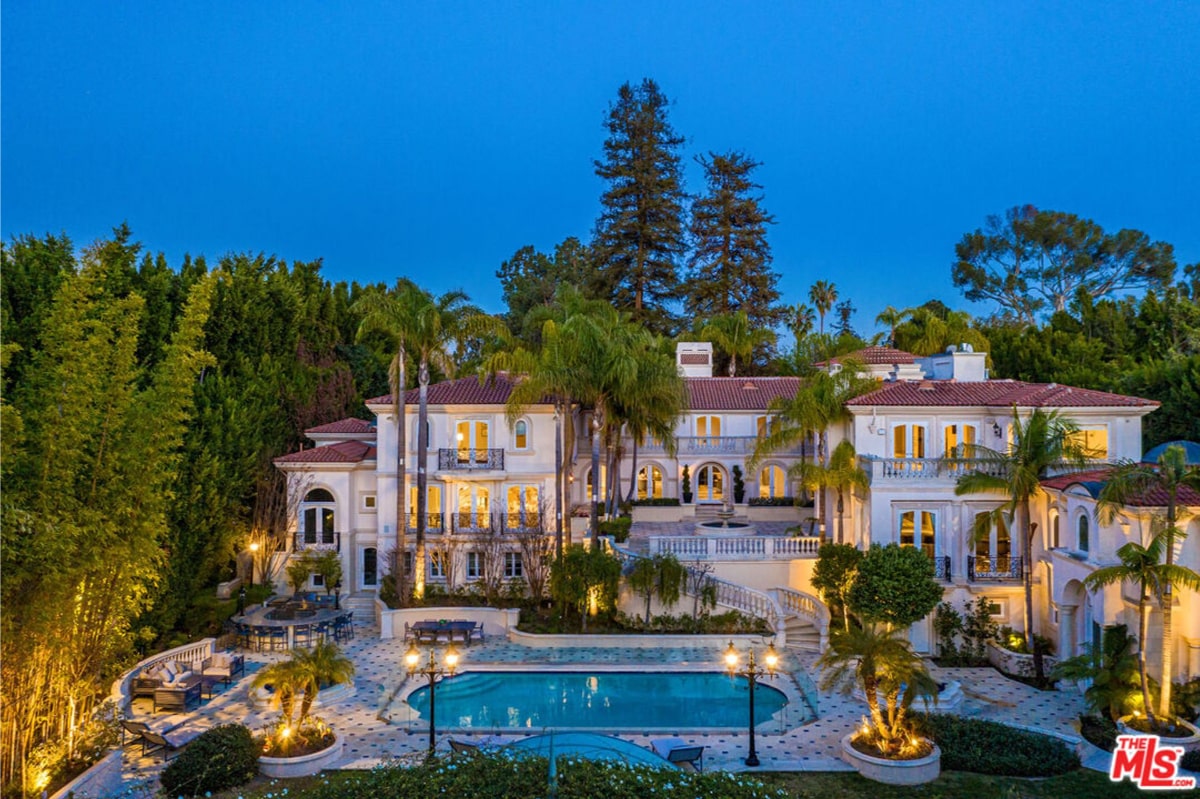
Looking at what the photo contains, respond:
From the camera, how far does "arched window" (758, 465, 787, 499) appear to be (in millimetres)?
36156

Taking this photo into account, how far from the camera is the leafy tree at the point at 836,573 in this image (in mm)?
23016

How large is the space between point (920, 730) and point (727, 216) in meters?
43.5

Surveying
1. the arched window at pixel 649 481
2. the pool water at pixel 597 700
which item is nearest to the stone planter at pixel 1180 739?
the pool water at pixel 597 700

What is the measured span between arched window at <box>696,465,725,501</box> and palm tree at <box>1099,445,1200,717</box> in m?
20.5

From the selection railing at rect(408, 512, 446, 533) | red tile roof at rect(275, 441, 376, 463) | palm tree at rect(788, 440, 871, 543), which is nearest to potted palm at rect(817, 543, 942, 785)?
palm tree at rect(788, 440, 871, 543)

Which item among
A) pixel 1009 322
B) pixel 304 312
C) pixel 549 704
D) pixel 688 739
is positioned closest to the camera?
pixel 688 739

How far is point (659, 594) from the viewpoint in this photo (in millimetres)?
24078

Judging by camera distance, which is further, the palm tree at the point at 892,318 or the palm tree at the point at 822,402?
the palm tree at the point at 892,318

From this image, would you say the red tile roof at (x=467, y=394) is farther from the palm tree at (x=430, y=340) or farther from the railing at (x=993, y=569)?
the railing at (x=993, y=569)

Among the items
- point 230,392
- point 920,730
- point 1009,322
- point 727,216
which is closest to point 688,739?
point 920,730

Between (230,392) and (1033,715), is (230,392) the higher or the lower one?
the higher one

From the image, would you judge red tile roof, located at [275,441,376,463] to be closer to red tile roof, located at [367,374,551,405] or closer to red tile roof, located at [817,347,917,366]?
red tile roof, located at [367,374,551,405]

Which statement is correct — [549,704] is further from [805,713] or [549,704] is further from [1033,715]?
[1033,715]

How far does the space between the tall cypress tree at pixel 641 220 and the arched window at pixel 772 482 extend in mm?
19228
